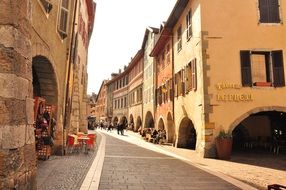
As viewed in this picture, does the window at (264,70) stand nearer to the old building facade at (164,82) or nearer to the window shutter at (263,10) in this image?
the window shutter at (263,10)

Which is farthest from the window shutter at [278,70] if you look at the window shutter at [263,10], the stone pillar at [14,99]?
the stone pillar at [14,99]

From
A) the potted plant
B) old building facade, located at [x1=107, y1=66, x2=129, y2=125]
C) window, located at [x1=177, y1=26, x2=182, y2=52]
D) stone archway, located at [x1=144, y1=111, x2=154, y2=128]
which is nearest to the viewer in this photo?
the potted plant

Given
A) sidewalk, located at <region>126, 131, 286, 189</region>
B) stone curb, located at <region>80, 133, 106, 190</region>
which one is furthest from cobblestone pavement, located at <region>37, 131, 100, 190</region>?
sidewalk, located at <region>126, 131, 286, 189</region>

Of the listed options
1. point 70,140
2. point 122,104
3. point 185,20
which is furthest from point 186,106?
point 122,104

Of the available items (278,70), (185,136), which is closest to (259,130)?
(185,136)

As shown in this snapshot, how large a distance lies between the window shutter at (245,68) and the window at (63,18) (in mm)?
8301

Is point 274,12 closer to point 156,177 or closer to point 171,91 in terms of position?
point 171,91

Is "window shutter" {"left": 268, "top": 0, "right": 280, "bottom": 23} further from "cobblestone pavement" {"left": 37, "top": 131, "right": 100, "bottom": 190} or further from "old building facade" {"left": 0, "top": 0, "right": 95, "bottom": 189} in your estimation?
"old building facade" {"left": 0, "top": 0, "right": 95, "bottom": 189}

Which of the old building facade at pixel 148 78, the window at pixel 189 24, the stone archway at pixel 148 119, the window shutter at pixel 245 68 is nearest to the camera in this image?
the window shutter at pixel 245 68

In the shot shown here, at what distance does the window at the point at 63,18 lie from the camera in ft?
40.5

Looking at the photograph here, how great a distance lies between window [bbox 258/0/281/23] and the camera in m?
15.8

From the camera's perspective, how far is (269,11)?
52.1 feet

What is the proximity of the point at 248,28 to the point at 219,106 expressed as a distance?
419 cm

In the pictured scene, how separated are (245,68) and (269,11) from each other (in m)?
3.29
